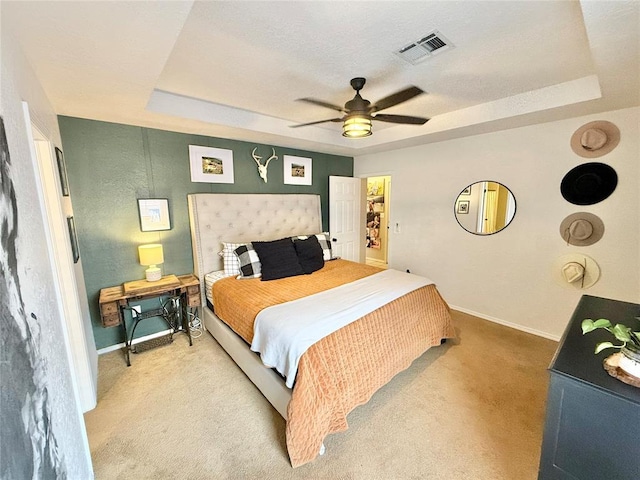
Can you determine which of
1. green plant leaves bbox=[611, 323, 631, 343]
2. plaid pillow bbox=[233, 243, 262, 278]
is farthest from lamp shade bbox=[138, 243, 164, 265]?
green plant leaves bbox=[611, 323, 631, 343]

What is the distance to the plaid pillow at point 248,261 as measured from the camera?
291 centimetres

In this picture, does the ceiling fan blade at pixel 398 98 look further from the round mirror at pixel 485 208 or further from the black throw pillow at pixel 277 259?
the round mirror at pixel 485 208

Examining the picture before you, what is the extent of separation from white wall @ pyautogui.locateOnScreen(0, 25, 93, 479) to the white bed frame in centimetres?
104

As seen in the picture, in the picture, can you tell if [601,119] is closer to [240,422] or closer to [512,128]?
[512,128]

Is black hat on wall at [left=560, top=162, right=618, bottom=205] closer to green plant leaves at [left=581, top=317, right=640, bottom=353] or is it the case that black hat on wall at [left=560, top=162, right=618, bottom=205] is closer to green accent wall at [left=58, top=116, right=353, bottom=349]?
green plant leaves at [left=581, top=317, right=640, bottom=353]

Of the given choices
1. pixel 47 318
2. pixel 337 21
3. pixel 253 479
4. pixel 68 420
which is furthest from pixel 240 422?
pixel 337 21

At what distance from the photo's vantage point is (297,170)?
157 inches

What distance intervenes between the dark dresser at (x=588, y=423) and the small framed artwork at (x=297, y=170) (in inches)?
136

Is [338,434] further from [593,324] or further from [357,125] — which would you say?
[357,125]

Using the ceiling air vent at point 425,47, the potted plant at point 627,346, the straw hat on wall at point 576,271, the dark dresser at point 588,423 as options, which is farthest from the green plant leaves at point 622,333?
the straw hat on wall at point 576,271

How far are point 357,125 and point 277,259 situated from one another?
1.66 m

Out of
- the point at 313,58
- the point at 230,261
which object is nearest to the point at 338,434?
the point at 230,261

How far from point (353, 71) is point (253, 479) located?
2759mm

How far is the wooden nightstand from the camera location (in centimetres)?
239
